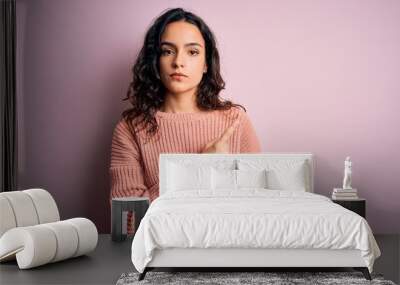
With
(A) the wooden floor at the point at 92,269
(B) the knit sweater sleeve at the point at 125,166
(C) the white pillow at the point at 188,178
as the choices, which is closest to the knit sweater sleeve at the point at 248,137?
(C) the white pillow at the point at 188,178

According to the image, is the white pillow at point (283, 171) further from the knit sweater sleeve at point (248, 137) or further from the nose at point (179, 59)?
the nose at point (179, 59)

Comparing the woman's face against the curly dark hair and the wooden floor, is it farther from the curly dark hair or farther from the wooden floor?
the wooden floor

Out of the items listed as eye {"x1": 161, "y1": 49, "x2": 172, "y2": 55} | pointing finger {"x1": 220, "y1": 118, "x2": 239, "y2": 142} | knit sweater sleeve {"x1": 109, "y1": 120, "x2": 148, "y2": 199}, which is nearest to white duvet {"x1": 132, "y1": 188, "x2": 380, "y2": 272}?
knit sweater sleeve {"x1": 109, "y1": 120, "x2": 148, "y2": 199}

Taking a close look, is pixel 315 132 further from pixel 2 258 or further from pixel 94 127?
pixel 2 258

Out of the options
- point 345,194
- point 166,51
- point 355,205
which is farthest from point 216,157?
point 355,205

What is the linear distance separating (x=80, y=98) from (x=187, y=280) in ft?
9.06

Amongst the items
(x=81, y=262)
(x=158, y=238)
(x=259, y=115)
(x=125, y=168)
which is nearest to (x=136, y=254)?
(x=158, y=238)

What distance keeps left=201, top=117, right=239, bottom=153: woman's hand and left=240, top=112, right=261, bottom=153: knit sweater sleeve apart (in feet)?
0.27

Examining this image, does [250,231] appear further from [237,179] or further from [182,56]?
[182,56]

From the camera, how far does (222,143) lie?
666cm

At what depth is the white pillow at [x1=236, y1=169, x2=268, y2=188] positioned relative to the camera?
6.05m

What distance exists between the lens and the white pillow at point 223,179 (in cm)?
605

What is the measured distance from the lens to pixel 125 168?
658 cm

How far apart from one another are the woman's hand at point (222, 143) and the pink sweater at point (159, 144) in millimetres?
35
